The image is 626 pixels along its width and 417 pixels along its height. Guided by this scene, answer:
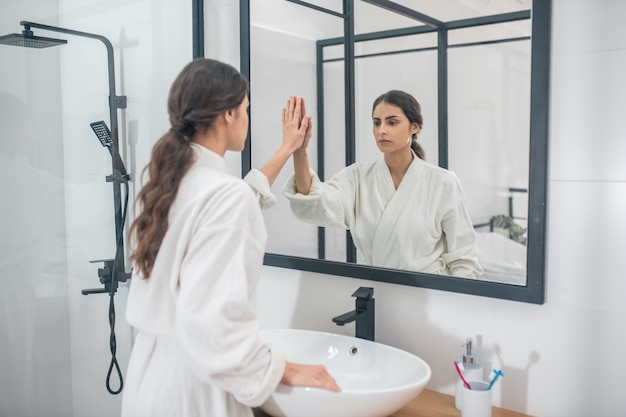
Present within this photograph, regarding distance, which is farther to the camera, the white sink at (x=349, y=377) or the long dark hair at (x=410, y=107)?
the long dark hair at (x=410, y=107)

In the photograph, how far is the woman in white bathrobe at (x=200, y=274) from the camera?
44.8 inches

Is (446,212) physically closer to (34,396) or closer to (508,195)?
(508,195)

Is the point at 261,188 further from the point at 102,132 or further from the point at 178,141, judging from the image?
the point at 102,132

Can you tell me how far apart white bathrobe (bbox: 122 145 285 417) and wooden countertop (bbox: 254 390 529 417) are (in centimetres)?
31

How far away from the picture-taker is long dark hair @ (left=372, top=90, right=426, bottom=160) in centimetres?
156

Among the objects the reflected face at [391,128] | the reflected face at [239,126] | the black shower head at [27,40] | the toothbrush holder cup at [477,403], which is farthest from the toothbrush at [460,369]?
the black shower head at [27,40]

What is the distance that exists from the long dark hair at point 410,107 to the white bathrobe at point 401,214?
0.03 metres

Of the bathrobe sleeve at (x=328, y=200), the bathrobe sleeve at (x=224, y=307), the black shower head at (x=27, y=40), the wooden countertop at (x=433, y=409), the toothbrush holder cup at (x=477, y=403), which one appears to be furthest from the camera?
the bathrobe sleeve at (x=328, y=200)

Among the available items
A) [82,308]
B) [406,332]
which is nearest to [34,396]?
[82,308]

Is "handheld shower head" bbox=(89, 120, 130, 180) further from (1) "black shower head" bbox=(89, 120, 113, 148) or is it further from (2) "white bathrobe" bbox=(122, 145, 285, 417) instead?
(2) "white bathrobe" bbox=(122, 145, 285, 417)

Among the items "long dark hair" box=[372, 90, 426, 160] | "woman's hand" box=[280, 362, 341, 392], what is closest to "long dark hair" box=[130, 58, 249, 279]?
"woman's hand" box=[280, 362, 341, 392]

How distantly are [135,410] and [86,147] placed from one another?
860 mm

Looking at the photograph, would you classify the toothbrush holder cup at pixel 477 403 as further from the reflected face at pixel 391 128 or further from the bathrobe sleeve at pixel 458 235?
the reflected face at pixel 391 128

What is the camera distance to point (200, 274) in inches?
44.6
